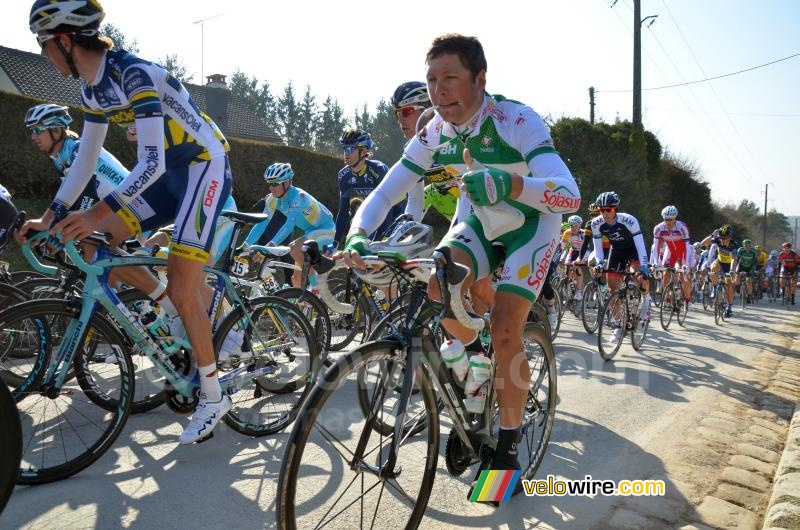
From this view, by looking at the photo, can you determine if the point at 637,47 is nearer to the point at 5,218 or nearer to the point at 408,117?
the point at 408,117

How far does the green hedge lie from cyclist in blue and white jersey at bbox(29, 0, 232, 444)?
10.0m

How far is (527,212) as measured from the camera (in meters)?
3.36

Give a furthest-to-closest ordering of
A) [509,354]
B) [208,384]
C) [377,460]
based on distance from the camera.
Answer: [208,384] → [509,354] → [377,460]

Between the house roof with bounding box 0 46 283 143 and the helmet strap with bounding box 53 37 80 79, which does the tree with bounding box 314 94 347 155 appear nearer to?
the house roof with bounding box 0 46 283 143

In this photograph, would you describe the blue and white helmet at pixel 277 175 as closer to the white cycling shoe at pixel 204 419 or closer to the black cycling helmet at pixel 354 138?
the black cycling helmet at pixel 354 138

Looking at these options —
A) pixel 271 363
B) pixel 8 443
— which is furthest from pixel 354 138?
pixel 8 443

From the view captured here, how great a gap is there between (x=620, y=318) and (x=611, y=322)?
0.77ft

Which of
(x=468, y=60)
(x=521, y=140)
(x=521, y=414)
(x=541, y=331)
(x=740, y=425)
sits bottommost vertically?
(x=740, y=425)

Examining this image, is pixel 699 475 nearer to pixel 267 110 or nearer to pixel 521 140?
pixel 521 140

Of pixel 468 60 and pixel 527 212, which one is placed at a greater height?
pixel 468 60

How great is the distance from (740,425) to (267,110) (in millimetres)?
95447

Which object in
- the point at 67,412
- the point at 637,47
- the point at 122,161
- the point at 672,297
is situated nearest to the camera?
the point at 67,412

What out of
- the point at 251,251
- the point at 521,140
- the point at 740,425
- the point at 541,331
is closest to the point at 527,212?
the point at 521,140

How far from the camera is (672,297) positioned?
12.3 m
